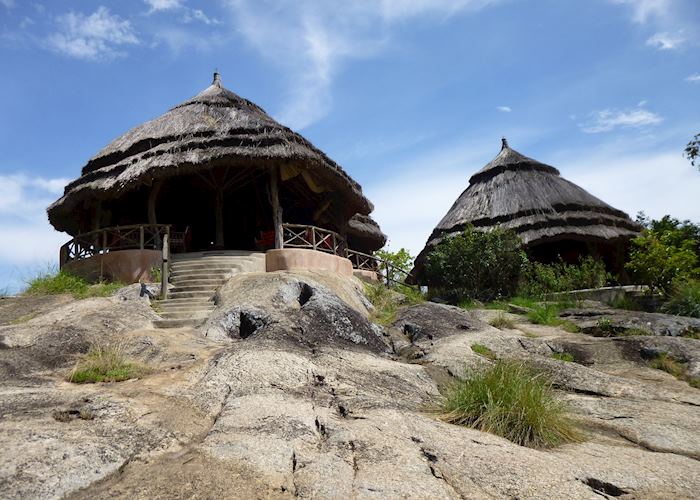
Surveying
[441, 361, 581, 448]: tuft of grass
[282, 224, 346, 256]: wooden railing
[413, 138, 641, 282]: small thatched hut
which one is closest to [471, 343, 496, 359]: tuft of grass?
[441, 361, 581, 448]: tuft of grass

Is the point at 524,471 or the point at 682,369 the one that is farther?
the point at 682,369

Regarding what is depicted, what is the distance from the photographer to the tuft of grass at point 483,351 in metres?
7.74

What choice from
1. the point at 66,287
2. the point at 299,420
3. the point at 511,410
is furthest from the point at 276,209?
the point at 511,410

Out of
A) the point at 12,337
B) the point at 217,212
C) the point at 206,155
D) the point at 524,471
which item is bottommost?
the point at 524,471

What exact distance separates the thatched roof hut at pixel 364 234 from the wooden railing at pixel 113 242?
8267 millimetres

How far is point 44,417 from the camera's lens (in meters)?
3.84

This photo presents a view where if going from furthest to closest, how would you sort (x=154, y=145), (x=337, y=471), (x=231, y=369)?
1. (x=154, y=145)
2. (x=231, y=369)
3. (x=337, y=471)

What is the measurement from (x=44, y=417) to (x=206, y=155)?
31.1ft

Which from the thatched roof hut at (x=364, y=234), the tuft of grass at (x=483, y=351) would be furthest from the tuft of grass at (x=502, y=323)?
the thatched roof hut at (x=364, y=234)

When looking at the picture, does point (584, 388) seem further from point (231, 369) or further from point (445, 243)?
point (445, 243)

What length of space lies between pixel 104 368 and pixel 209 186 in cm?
1059

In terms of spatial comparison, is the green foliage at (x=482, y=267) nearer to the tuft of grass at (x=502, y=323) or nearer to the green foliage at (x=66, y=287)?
the tuft of grass at (x=502, y=323)

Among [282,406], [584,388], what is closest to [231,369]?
[282,406]

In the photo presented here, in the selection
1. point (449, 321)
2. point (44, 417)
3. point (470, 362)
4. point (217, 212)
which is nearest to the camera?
point (44, 417)
